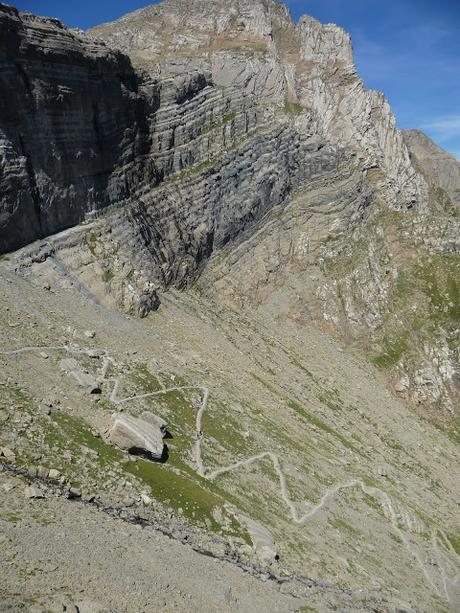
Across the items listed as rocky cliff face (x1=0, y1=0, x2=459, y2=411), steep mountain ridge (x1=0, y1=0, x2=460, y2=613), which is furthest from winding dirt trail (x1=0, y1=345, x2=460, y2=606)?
rocky cliff face (x1=0, y1=0, x2=459, y2=411)

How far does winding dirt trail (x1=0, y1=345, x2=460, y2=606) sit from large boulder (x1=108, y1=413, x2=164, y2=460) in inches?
177

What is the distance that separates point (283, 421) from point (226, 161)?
47.7 metres

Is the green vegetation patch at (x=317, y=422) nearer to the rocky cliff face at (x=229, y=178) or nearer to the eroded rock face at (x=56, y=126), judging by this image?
the rocky cliff face at (x=229, y=178)

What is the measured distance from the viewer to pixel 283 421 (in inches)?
2328

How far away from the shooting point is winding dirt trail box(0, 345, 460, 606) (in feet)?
144

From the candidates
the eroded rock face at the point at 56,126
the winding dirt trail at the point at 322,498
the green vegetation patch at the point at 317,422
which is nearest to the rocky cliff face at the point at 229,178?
the eroded rock face at the point at 56,126

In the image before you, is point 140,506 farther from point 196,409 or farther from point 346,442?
point 346,442

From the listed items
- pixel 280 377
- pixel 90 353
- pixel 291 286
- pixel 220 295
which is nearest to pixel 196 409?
pixel 90 353

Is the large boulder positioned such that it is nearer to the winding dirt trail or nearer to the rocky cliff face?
the winding dirt trail

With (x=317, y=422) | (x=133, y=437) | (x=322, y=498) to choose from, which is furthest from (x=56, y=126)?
(x=322, y=498)

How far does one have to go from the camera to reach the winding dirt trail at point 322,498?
1724 inches

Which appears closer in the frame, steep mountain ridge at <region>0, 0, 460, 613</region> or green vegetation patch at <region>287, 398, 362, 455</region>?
steep mountain ridge at <region>0, 0, 460, 613</region>

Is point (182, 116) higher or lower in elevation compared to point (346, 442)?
higher

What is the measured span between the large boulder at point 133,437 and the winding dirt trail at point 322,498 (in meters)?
4.50
